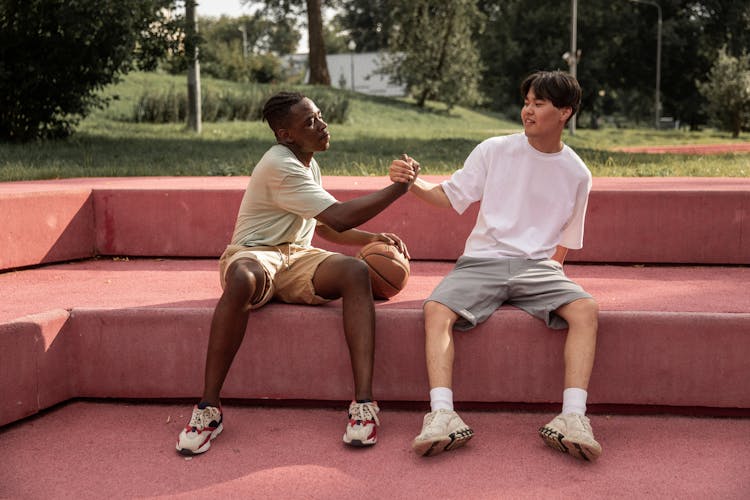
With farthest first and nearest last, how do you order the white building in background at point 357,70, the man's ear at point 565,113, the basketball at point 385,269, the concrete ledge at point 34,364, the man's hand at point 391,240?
the white building in background at point 357,70 < the man's hand at point 391,240 < the basketball at point 385,269 < the man's ear at point 565,113 < the concrete ledge at point 34,364

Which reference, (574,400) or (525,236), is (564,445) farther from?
(525,236)

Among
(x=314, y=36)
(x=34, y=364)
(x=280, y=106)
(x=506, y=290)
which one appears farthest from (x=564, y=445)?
(x=314, y=36)

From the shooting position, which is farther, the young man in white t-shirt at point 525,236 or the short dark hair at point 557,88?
the short dark hair at point 557,88

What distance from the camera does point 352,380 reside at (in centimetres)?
393

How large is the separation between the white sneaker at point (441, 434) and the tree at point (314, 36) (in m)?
27.7

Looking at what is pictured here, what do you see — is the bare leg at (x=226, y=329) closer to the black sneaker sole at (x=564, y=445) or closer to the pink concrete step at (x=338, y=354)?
the pink concrete step at (x=338, y=354)

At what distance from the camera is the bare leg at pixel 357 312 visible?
3682mm

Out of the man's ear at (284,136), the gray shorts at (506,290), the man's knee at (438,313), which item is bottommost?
the man's knee at (438,313)

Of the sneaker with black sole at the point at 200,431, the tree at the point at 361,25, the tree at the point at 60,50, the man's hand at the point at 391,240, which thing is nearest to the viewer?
the sneaker with black sole at the point at 200,431

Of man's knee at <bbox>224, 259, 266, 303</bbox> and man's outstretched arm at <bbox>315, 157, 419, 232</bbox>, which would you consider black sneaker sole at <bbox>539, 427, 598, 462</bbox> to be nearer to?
man's outstretched arm at <bbox>315, 157, 419, 232</bbox>

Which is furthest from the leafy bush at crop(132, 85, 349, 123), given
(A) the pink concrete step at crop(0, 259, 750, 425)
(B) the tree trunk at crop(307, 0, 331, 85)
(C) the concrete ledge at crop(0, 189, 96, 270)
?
(A) the pink concrete step at crop(0, 259, 750, 425)

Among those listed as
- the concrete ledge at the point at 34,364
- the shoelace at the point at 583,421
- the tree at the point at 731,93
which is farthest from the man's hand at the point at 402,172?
the tree at the point at 731,93

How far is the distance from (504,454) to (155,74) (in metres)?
25.9

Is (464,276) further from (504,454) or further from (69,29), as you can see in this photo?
(69,29)
